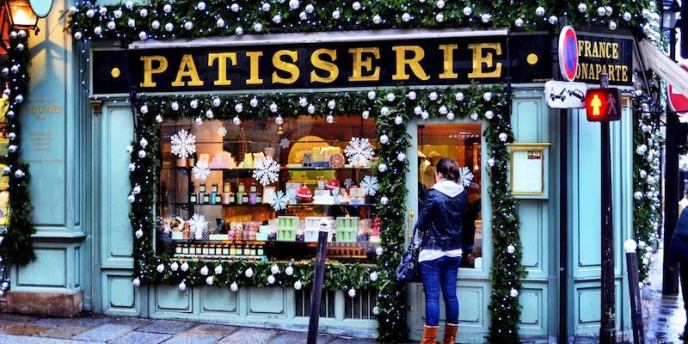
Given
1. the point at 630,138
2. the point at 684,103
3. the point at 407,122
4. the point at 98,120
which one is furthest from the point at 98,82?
the point at 684,103

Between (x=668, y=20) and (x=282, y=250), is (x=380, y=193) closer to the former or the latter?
(x=282, y=250)

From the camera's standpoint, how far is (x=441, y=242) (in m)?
7.47

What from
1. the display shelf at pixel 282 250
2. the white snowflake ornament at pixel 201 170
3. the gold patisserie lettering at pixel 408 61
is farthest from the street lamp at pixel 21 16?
the gold patisserie lettering at pixel 408 61

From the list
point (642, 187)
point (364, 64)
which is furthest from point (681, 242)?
point (364, 64)

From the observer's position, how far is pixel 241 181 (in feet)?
30.6

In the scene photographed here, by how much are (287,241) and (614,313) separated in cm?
364

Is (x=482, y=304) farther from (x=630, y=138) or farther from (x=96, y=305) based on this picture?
(x=96, y=305)

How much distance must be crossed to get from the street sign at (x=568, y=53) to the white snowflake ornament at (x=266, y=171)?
11.3 ft

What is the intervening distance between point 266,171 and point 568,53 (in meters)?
3.66

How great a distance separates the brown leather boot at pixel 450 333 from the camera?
302 inches

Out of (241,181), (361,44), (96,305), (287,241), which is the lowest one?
(96,305)

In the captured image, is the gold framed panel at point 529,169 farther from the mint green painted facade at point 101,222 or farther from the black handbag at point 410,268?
the black handbag at point 410,268

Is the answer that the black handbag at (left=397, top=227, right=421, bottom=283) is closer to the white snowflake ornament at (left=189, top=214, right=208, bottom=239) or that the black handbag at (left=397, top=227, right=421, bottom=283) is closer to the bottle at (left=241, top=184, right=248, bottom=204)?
the bottle at (left=241, top=184, right=248, bottom=204)

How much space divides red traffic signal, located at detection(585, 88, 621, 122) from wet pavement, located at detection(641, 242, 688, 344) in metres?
2.68
